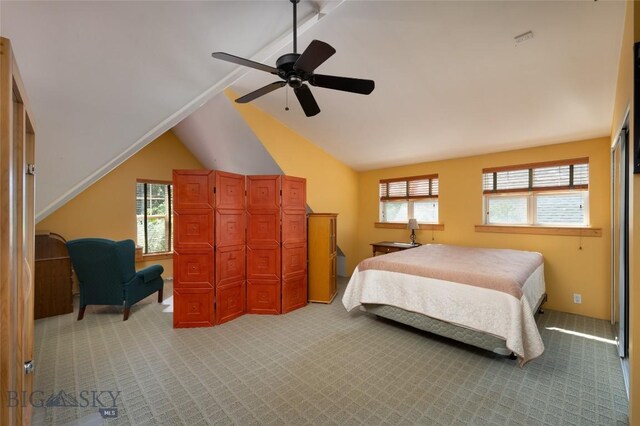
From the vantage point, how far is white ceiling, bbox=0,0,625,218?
174 cm

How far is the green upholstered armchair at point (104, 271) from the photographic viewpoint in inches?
132

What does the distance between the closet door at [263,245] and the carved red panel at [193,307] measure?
1.95ft

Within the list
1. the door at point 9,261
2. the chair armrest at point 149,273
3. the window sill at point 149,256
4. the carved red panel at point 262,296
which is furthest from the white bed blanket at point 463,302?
the window sill at point 149,256

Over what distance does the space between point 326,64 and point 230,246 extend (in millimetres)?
2510

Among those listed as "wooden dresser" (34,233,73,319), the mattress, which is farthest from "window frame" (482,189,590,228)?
"wooden dresser" (34,233,73,319)

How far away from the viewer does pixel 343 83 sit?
1.99 m

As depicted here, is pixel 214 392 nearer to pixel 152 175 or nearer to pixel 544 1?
pixel 544 1

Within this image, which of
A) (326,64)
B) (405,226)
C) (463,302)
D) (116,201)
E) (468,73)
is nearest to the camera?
(463,302)

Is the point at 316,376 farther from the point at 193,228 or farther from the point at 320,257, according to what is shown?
the point at 193,228

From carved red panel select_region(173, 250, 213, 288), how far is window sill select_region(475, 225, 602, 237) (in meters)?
4.25

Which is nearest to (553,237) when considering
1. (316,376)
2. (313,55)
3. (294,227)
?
(294,227)

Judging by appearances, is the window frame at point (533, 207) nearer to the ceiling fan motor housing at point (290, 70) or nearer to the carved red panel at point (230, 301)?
the ceiling fan motor housing at point (290, 70)

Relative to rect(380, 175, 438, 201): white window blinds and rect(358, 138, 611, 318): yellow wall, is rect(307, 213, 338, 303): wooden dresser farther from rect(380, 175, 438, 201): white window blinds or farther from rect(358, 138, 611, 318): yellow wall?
rect(358, 138, 611, 318): yellow wall

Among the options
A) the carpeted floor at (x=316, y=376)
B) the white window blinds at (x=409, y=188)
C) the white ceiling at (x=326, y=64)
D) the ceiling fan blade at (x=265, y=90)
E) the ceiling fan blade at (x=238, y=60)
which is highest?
the white ceiling at (x=326, y=64)
